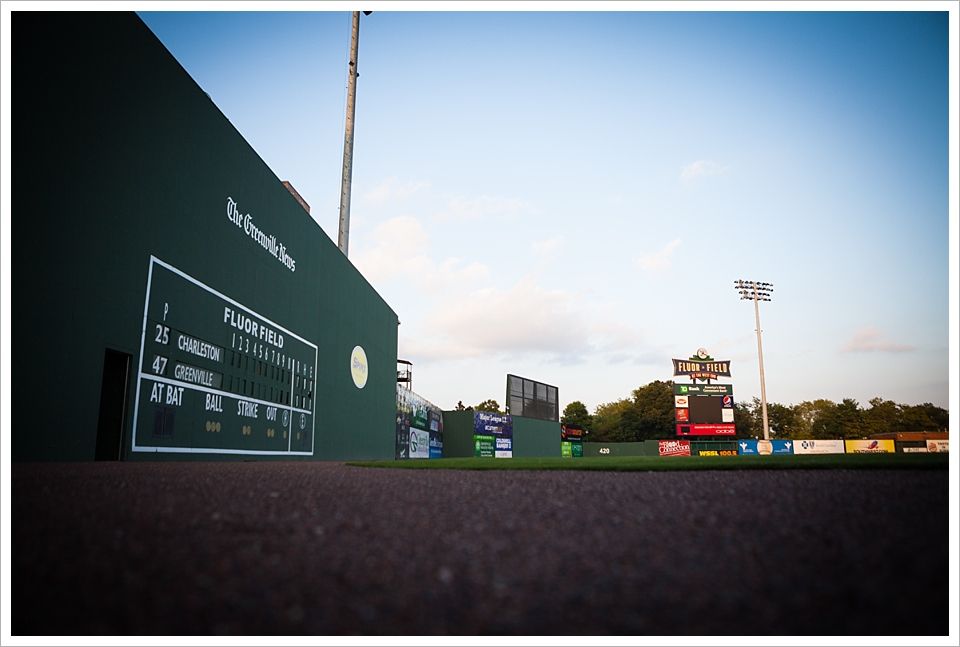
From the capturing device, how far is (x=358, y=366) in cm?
1505

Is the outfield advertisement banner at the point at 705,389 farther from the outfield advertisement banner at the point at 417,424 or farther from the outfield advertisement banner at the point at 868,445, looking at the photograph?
the outfield advertisement banner at the point at 417,424

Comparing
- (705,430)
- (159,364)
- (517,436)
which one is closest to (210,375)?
(159,364)

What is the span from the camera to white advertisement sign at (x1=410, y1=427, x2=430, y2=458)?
21486 millimetres

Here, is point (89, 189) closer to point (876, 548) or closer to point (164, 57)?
point (164, 57)

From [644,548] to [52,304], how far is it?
5.89 metres

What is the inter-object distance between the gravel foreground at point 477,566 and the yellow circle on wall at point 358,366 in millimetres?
12184

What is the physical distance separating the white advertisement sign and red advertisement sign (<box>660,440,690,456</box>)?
48.3 ft

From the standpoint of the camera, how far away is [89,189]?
566cm

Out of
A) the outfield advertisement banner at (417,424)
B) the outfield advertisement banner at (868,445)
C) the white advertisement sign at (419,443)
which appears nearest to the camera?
the outfield advertisement banner at (417,424)

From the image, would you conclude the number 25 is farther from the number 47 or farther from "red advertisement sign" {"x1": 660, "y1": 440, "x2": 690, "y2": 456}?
"red advertisement sign" {"x1": 660, "y1": 440, "x2": 690, "y2": 456}

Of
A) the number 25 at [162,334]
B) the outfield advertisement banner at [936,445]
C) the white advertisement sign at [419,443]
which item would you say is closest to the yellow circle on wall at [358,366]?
the white advertisement sign at [419,443]

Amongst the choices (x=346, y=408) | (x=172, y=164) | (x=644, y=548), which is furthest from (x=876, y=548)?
(x=346, y=408)

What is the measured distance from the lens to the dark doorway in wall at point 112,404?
243 inches

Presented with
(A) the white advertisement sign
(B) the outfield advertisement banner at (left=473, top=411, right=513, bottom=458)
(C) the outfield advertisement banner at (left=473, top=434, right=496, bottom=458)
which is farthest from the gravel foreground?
(B) the outfield advertisement banner at (left=473, top=411, right=513, bottom=458)
